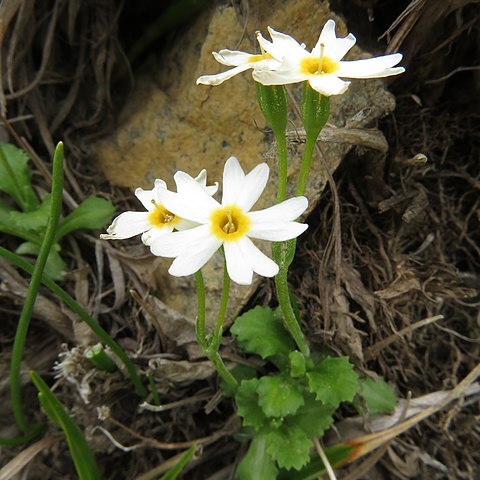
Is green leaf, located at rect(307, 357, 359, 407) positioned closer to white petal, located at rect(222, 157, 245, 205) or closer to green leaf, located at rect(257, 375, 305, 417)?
green leaf, located at rect(257, 375, 305, 417)

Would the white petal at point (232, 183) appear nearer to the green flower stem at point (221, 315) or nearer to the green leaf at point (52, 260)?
the green flower stem at point (221, 315)

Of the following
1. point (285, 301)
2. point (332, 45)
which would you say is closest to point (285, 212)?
point (285, 301)

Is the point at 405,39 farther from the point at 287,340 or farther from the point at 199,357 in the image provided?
the point at 199,357

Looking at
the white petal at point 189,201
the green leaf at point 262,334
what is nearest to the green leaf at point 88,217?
the green leaf at point 262,334

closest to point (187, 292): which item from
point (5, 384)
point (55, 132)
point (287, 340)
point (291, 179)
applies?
point (287, 340)

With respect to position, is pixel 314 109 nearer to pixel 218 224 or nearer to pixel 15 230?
pixel 218 224

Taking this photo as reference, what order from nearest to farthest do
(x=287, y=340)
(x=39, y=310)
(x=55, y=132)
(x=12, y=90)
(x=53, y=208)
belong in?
(x=53, y=208) < (x=287, y=340) < (x=39, y=310) < (x=12, y=90) < (x=55, y=132)
